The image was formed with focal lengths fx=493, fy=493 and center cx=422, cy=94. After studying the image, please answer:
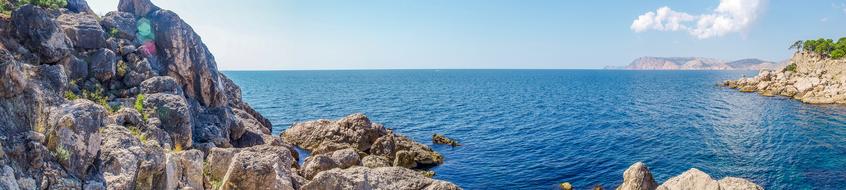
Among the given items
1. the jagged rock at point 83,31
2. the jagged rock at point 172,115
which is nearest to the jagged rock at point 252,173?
the jagged rock at point 172,115

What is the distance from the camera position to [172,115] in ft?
88.5

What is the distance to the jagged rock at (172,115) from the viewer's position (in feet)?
87.0

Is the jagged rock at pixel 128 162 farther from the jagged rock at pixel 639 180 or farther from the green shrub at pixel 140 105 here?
the jagged rock at pixel 639 180

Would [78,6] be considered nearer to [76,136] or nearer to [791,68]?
[76,136]

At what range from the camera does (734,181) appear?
21.3 metres

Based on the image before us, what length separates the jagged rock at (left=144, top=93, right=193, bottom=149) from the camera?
87.0 feet

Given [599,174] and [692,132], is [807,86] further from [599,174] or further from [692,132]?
[599,174]

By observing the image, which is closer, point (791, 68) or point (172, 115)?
point (172, 115)

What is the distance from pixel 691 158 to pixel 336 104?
65299mm

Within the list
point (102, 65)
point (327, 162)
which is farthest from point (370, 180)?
point (102, 65)

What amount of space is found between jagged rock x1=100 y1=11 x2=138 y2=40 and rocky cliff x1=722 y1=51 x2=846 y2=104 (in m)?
97.9

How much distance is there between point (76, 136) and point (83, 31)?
18.3m

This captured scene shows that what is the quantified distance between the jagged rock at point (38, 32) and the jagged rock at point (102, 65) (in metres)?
3.32

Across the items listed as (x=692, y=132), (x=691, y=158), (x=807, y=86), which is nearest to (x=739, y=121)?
(x=692, y=132)
